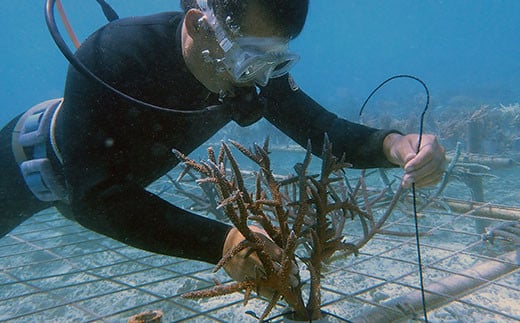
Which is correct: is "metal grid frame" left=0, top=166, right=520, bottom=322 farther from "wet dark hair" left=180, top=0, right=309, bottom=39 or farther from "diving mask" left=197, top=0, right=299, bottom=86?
"wet dark hair" left=180, top=0, right=309, bottom=39

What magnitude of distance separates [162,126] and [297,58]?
88 cm

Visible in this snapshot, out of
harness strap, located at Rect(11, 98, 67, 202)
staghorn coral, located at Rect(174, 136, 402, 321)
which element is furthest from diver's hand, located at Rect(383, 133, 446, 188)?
harness strap, located at Rect(11, 98, 67, 202)

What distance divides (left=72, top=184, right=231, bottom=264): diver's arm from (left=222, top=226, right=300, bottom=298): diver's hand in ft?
0.18

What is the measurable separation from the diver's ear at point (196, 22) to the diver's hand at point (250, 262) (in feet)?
3.41

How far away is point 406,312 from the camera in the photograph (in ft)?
8.30

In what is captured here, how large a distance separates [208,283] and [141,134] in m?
2.20

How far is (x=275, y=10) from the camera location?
1758 mm

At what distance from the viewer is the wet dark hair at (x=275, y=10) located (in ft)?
5.72

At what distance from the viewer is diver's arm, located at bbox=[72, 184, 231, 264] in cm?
167

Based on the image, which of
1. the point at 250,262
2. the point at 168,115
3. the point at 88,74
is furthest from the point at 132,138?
the point at 250,262

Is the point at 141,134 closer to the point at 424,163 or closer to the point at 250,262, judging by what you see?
the point at 250,262

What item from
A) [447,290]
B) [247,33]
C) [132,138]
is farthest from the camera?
[447,290]

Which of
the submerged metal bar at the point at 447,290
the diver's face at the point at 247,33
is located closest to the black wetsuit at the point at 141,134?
the diver's face at the point at 247,33

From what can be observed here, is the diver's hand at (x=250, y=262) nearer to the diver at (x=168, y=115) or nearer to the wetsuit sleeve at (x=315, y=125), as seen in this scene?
the diver at (x=168, y=115)
